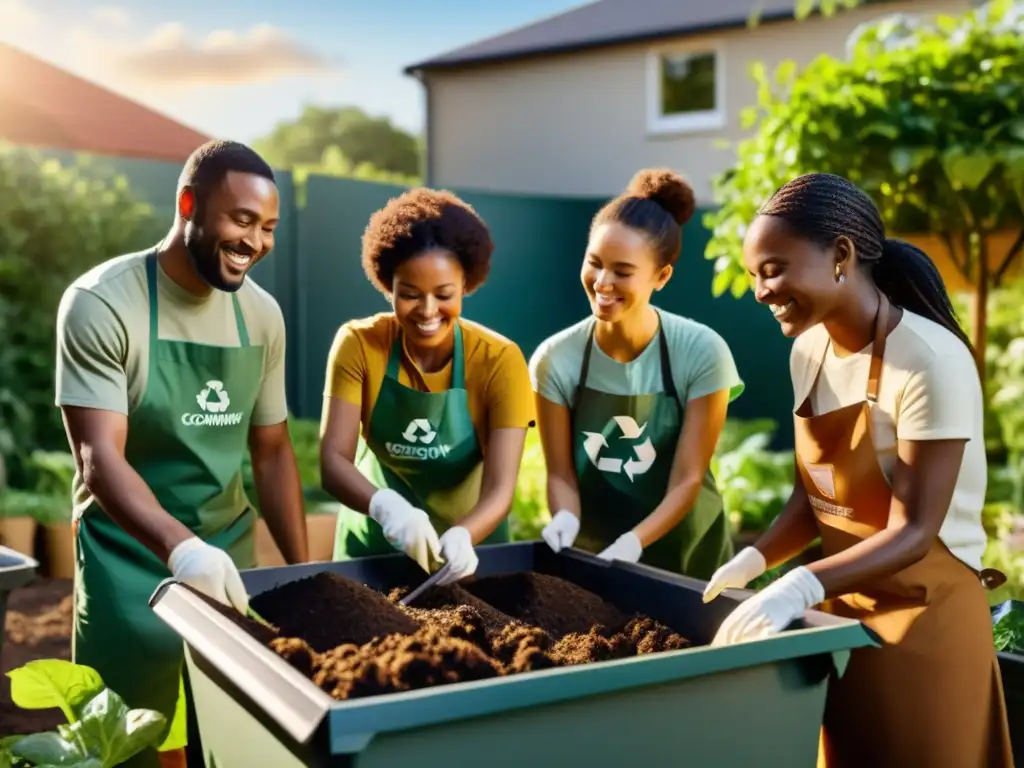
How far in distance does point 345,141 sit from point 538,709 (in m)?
47.1

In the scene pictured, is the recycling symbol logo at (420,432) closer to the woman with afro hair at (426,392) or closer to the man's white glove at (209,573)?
the woman with afro hair at (426,392)

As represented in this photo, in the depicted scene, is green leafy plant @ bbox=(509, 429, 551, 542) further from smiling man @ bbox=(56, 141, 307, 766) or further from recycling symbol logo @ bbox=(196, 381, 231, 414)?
recycling symbol logo @ bbox=(196, 381, 231, 414)

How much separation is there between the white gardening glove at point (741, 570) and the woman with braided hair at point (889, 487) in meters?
0.02

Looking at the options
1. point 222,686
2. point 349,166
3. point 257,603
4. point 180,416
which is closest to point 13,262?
point 180,416

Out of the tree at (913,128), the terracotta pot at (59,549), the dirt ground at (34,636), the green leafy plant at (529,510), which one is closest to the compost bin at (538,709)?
the tree at (913,128)

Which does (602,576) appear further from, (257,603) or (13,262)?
(13,262)

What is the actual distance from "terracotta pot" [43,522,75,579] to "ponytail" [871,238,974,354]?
4023 mm

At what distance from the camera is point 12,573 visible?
7.00ft

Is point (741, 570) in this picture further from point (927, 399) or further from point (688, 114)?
point (688, 114)

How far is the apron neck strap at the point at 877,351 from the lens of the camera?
159 centimetres

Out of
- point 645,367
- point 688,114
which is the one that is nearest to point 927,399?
point 645,367

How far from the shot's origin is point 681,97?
12.3m

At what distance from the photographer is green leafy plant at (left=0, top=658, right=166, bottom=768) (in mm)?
1494

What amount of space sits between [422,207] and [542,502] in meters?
2.99
